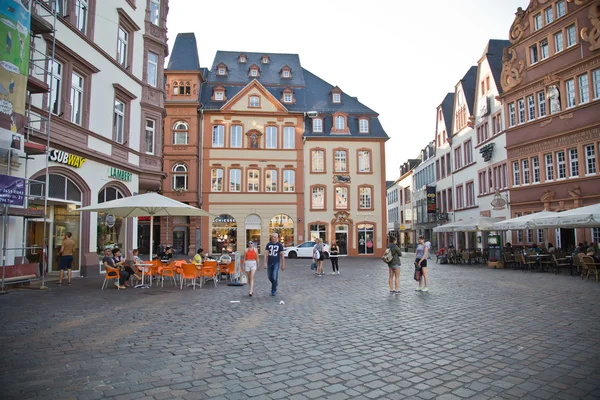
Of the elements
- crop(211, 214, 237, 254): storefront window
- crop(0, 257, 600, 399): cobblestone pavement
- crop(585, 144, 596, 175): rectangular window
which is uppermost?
crop(585, 144, 596, 175): rectangular window

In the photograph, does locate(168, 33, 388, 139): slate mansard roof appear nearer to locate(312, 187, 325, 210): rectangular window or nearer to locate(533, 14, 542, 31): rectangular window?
locate(312, 187, 325, 210): rectangular window

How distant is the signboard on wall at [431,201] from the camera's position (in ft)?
153

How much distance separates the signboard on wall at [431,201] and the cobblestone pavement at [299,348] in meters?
36.3

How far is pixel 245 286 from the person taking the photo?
1439cm

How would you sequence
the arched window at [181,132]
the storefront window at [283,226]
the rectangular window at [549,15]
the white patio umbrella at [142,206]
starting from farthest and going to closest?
the storefront window at [283,226]
the arched window at [181,132]
the rectangular window at [549,15]
the white patio umbrella at [142,206]

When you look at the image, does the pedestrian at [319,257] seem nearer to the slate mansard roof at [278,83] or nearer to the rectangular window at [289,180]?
the rectangular window at [289,180]

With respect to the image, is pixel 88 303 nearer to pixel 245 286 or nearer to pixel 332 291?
pixel 245 286

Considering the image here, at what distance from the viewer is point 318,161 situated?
4044 cm

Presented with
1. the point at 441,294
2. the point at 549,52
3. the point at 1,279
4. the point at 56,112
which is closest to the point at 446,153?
the point at 549,52

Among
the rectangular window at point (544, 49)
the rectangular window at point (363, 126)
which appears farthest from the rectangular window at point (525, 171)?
the rectangular window at point (363, 126)

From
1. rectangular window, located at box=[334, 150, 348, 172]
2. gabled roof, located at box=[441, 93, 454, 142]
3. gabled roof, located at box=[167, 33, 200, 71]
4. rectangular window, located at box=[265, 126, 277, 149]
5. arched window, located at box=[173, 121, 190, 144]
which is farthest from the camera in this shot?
gabled roof, located at box=[441, 93, 454, 142]

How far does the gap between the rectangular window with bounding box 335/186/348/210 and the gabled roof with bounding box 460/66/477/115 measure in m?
13.6

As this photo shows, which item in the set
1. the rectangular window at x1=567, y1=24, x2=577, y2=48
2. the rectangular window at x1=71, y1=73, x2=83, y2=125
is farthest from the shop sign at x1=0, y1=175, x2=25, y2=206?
the rectangular window at x1=567, y1=24, x2=577, y2=48

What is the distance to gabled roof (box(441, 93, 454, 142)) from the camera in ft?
145
